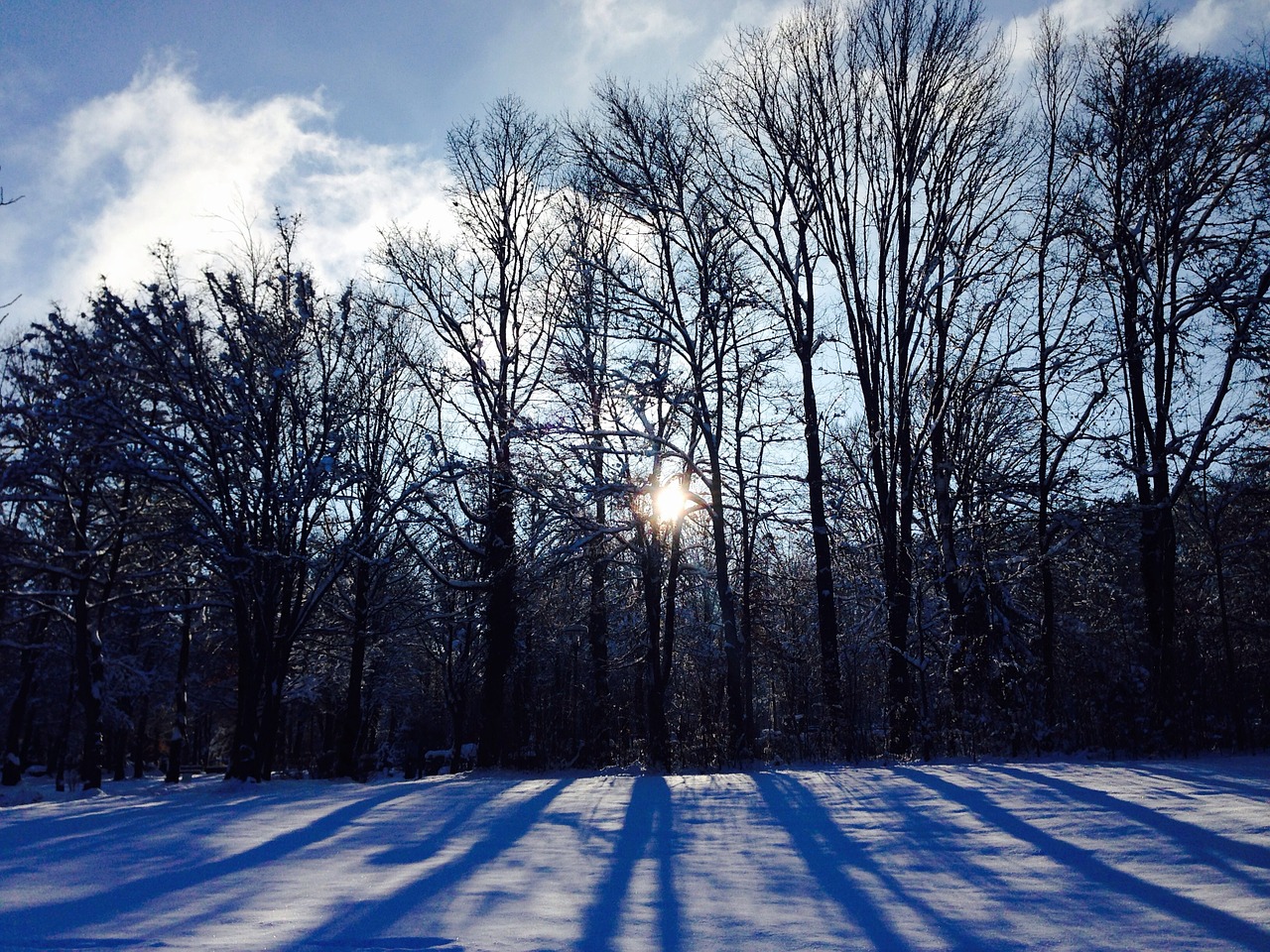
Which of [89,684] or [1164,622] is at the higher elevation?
[1164,622]

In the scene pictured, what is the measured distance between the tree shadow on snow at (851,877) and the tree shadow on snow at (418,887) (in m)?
1.77

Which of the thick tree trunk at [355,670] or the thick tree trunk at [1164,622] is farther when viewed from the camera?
the thick tree trunk at [355,670]

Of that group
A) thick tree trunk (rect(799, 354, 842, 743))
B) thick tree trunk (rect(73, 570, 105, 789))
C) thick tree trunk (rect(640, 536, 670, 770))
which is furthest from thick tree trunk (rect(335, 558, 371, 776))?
thick tree trunk (rect(799, 354, 842, 743))

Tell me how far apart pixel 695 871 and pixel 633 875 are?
1.15ft

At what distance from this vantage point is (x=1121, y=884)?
12.9ft

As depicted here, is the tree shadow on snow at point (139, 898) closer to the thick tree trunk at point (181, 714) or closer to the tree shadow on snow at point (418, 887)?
the tree shadow on snow at point (418, 887)

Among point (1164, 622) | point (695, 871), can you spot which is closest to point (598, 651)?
point (1164, 622)

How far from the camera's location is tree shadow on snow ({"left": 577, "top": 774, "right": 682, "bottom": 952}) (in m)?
3.42

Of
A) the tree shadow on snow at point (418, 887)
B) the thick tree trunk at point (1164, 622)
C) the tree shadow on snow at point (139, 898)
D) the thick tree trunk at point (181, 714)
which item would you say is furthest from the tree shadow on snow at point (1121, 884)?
the thick tree trunk at point (181, 714)

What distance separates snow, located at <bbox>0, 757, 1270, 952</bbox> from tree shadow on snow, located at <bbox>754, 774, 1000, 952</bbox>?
2cm

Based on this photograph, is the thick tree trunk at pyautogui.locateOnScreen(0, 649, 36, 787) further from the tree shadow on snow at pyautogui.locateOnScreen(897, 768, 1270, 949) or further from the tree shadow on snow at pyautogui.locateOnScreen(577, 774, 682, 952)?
the tree shadow on snow at pyautogui.locateOnScreen(897, 768, 1270, 949)

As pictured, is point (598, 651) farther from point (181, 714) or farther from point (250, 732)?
point (181, 714)

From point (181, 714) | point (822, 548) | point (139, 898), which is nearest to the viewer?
point (139, 898)

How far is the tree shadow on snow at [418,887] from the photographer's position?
3344mm
